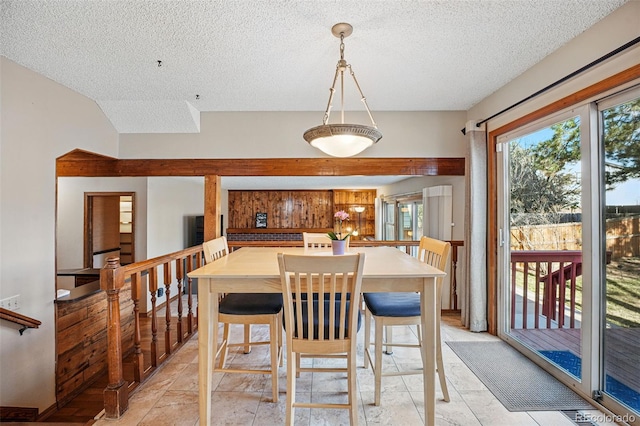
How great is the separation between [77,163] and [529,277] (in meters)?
5.14

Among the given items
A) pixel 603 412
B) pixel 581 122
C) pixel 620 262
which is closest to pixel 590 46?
pixel 581 122

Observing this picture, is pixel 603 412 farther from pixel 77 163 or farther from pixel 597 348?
pixel 77 163

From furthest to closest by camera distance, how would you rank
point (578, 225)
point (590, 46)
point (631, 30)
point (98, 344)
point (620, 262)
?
point (98, 344), point (578, 225), point (590, 46), point (620, 262), point (631, 30)

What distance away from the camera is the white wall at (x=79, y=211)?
5.28 metres

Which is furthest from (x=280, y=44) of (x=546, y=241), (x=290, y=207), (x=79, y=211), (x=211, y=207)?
(x=290, y=207)

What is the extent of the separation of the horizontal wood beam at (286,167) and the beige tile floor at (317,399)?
2044 millimetres

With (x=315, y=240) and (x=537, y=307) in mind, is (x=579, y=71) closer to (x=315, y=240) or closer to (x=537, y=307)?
(x=537, y=307)

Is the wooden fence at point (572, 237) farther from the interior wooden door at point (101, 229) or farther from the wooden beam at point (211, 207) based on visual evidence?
the interior wooden door at point (101, 229)

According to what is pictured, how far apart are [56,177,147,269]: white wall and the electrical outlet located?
281 cm

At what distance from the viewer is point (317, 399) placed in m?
2.00

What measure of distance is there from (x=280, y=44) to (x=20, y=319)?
9.35 ft

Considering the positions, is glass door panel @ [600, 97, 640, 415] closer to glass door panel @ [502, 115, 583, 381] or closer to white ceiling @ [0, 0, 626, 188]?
glass door panel @ [502, 115, 583, 381]

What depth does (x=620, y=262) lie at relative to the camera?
184cm

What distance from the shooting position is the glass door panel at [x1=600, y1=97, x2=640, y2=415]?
1.75 meters
